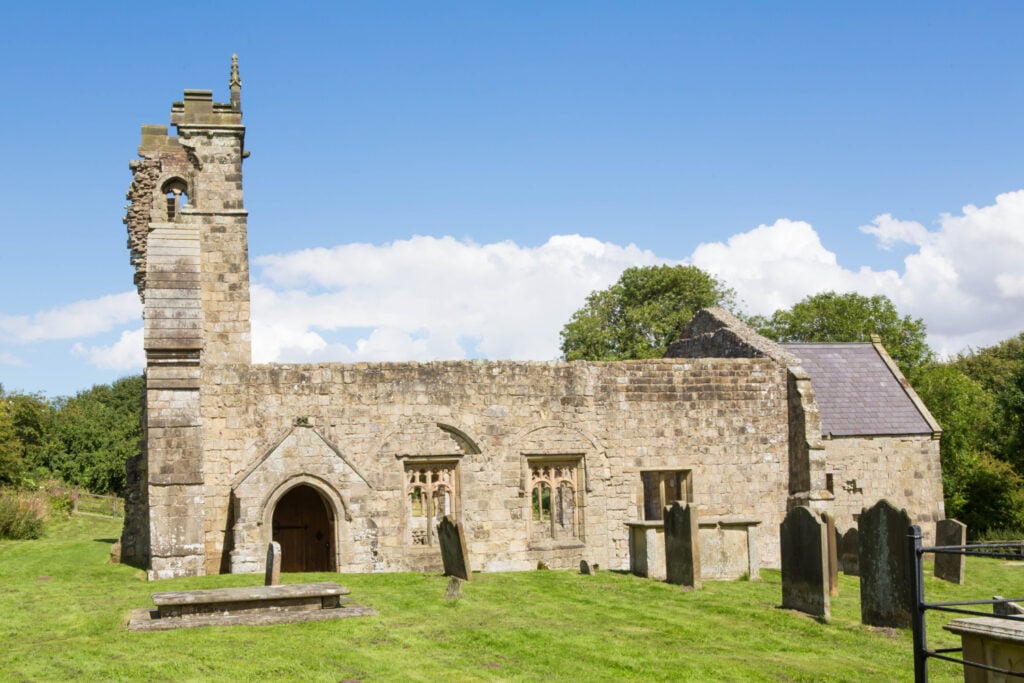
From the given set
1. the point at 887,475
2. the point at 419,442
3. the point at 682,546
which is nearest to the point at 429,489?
the point at 419,442

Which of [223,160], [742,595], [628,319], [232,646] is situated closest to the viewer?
[232,646]

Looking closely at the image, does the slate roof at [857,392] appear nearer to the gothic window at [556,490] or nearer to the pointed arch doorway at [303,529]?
the gothic window at [556,490]

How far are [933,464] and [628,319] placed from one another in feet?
71.0

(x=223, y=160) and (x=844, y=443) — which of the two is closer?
(x=223, y=160)

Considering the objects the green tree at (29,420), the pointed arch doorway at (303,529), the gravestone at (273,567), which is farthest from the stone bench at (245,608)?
the green tree at (29,420)

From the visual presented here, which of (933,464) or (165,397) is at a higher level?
(165,397)

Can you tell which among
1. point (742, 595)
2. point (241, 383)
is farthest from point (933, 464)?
point (241, 383)

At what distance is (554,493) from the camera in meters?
18.6

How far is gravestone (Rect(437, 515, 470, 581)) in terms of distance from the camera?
578 inches

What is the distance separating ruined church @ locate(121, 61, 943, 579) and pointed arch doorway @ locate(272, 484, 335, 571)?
0.11ft

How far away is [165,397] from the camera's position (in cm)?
1620

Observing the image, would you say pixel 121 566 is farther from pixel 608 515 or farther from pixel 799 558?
pixel 799 558

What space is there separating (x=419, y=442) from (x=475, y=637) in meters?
7.01

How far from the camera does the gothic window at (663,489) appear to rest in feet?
63.3
